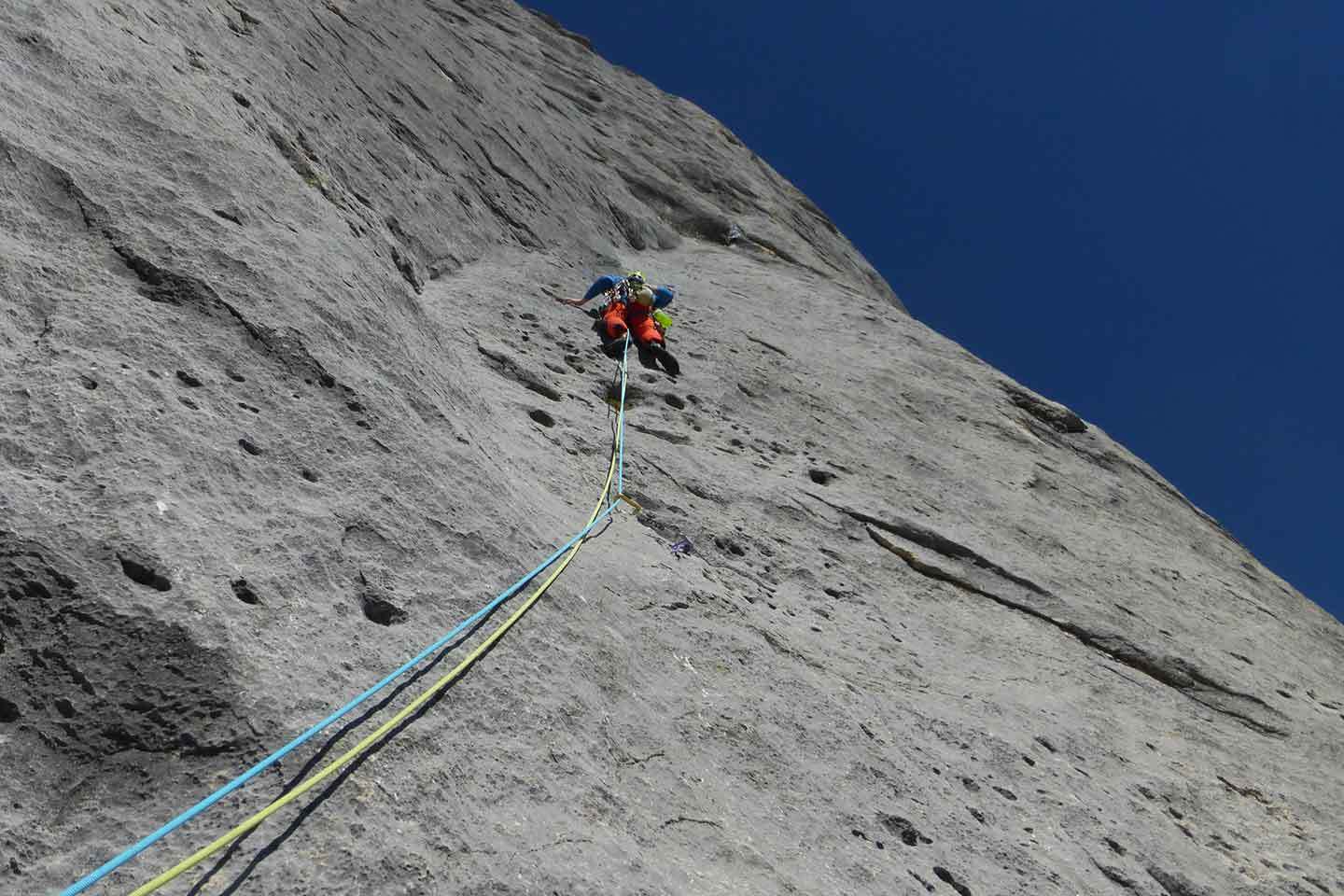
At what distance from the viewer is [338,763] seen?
2.37 metres

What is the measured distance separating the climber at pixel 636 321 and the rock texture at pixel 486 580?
0.18 m

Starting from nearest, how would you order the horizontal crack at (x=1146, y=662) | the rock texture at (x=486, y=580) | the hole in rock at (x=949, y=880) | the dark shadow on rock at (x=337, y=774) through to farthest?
1. the dark shadow on rock at (x=337, y=774)
2. the rock texture at (x=486, y=580)
3. the hole in rock at (x=949, y=880)
4. the horizontal crack at (x=1146, y=662)

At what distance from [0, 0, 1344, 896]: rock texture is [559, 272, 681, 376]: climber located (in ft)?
0.61

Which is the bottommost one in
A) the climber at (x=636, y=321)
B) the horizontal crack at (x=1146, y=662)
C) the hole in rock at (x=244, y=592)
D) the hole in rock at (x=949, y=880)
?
the hole in rock at (x=244, y=592)

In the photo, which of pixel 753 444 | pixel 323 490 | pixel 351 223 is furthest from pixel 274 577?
pixel 753 444

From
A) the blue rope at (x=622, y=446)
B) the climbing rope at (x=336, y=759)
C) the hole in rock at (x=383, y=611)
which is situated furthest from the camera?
the blue rope at (x=622, y=446)

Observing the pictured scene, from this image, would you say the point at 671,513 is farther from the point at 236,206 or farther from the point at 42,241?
the point at 42,241

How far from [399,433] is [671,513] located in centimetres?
168

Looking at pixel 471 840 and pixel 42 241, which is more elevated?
pixel 42 241

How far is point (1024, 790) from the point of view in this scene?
13.7 feet

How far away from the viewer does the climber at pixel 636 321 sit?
6645 millimetres

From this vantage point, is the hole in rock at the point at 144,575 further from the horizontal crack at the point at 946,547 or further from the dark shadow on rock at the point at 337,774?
the horizontal crack at the point at 946,547

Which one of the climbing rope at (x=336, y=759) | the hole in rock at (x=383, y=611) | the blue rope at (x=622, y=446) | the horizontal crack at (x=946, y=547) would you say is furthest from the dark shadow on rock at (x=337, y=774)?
the horizontal crack at (x=946, y=547)

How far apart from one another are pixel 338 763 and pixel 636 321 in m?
4.70
